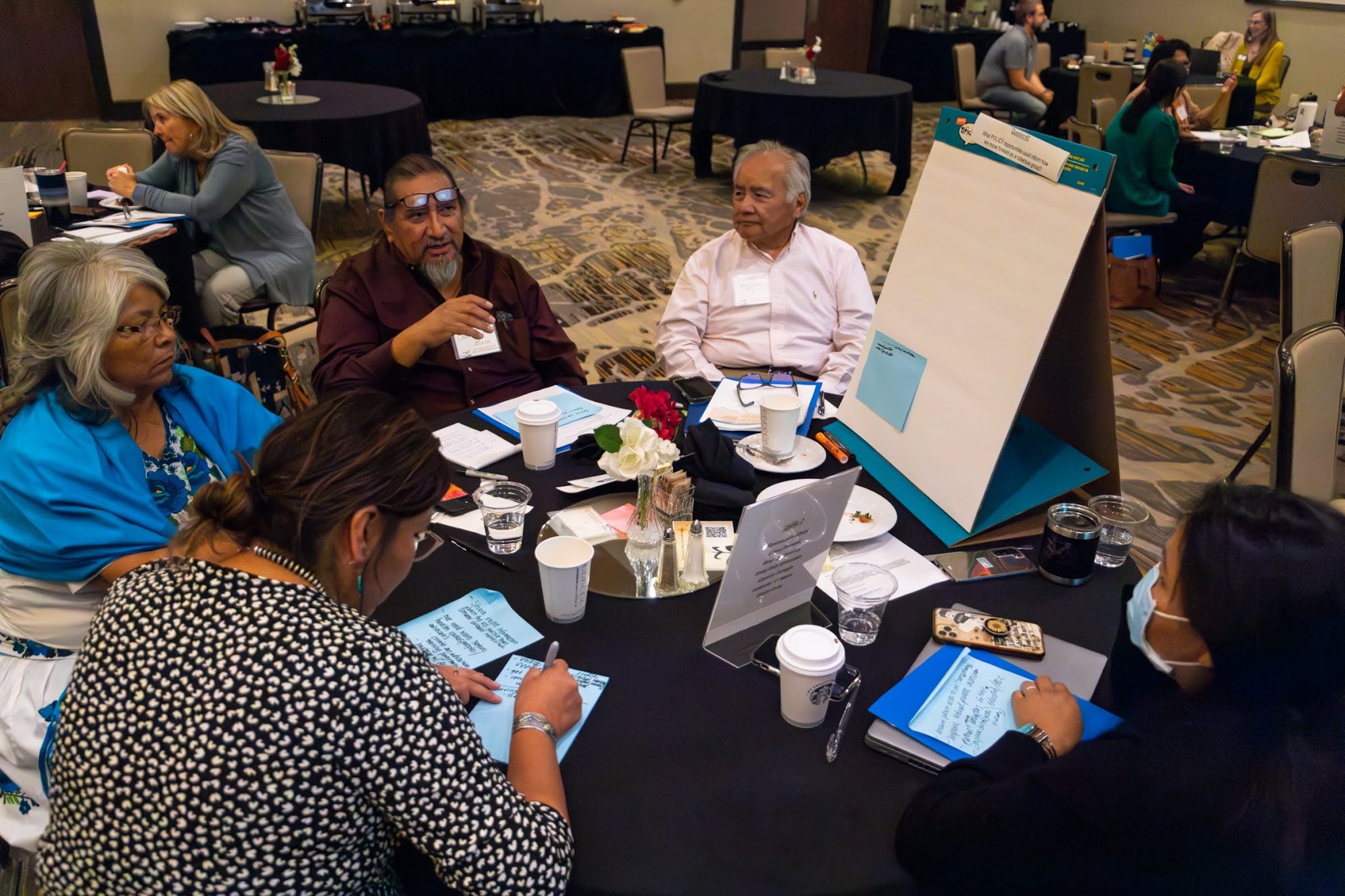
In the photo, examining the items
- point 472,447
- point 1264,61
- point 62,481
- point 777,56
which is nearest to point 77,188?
point 62,481

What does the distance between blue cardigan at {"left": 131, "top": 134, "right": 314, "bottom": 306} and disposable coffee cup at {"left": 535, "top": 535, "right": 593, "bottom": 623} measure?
10.2ft

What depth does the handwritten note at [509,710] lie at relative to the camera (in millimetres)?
1291

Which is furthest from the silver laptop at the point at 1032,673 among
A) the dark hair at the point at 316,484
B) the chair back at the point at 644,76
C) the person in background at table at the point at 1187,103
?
the chair back at the point at 644,76

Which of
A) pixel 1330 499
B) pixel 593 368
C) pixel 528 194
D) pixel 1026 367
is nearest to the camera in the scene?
pixel 1026 367

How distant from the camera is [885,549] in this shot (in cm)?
175

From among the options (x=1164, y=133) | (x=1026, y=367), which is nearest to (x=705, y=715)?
(x=1026, y=367)

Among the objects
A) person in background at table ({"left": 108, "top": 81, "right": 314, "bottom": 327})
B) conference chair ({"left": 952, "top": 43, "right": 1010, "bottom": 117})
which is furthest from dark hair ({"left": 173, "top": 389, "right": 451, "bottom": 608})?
conference chair ({"left": 952, "top": 43, "right": 1010, "bottom": 117})

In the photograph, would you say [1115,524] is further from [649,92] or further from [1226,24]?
[1226,24]

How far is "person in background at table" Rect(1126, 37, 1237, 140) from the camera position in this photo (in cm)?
636

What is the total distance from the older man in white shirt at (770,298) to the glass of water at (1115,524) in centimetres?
128

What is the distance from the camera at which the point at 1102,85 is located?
7672 mm

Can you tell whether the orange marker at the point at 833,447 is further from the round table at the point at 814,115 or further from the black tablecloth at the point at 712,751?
the round table at the point at 814,115

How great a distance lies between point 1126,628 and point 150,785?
1243mm

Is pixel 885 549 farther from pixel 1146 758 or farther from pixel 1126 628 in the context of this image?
pixel 1146 758
